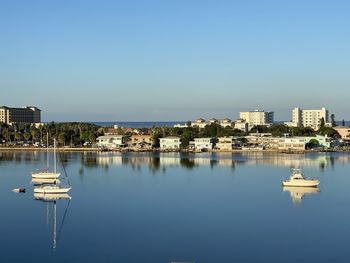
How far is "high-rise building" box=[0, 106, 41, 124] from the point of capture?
155 feet

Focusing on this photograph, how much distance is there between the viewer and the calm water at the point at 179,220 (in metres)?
8.19

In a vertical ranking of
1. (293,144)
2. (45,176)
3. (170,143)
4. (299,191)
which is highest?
(170,143)

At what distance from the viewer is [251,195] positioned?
13.7 m

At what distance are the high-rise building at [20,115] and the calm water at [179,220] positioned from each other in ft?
101

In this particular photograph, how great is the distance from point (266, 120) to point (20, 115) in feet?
74.6

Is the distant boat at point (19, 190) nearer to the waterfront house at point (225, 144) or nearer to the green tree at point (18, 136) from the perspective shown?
the waterfront house at point (225, 144)

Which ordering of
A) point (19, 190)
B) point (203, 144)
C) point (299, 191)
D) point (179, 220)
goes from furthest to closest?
point (203, 144)
point (299, 191)
point (19, 190)
point (179, 220)

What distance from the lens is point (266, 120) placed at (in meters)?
55.1

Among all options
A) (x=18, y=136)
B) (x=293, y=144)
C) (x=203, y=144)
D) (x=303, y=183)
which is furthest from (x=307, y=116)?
(x=303, y=183)

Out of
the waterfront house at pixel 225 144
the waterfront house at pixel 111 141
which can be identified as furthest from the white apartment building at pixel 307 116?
the waterfront house at pixel 111 141

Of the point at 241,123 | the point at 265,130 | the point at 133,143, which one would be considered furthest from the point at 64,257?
the point at 241,123

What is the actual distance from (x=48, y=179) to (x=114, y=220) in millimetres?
6484

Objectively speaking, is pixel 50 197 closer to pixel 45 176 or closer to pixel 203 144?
pixel 45 176

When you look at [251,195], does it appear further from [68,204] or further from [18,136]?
[18,136]
